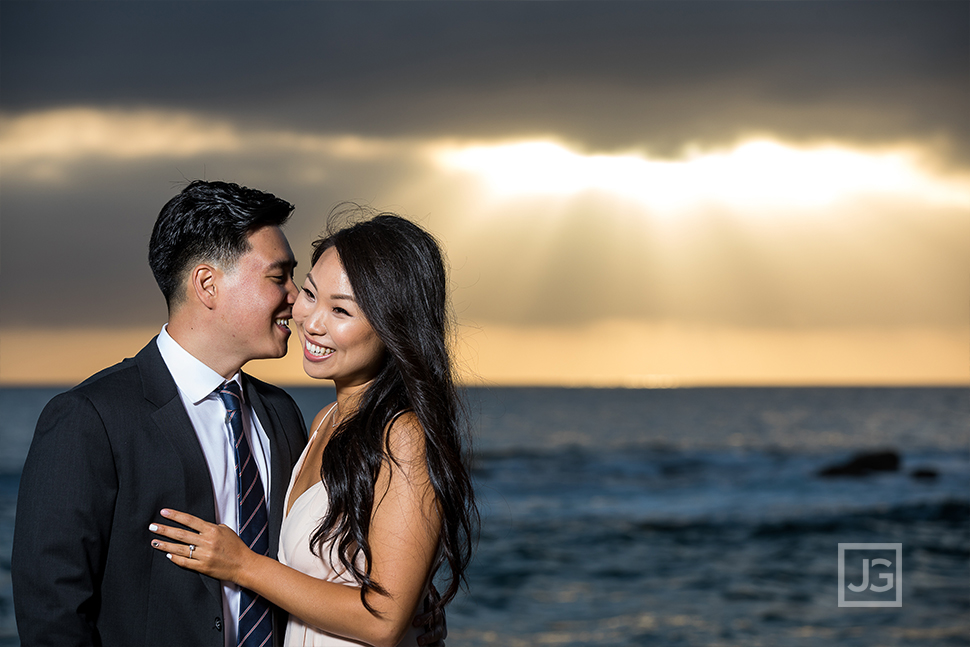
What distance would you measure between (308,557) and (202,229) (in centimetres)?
115

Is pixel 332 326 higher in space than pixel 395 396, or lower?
higher

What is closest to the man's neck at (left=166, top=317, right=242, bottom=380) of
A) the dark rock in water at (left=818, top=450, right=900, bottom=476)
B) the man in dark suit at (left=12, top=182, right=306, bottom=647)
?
the man in dark suit at (left=12, top=182, right=306, bottom=647)

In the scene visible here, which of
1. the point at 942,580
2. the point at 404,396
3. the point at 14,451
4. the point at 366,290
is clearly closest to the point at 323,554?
the point at 404,396

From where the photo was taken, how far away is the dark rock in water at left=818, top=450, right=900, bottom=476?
20.7 metres

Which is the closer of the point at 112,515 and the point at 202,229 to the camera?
the point at 112,515

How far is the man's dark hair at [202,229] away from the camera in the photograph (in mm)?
2691

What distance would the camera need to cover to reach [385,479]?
98.9 inches

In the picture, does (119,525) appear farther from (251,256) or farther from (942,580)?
(942,580)

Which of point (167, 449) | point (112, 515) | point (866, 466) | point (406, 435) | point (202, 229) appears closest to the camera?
point (112, 515)

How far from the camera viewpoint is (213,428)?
2670 millimetres

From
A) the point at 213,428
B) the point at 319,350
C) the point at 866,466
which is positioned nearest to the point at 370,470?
the point at 319,350

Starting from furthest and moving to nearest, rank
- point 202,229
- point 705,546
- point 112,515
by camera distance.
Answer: point 705,546
point 202,229
point 112,515

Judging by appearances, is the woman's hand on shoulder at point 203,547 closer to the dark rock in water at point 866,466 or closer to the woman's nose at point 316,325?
the woman's nose at point 316,325

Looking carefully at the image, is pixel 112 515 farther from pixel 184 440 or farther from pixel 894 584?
pixel 894 584
